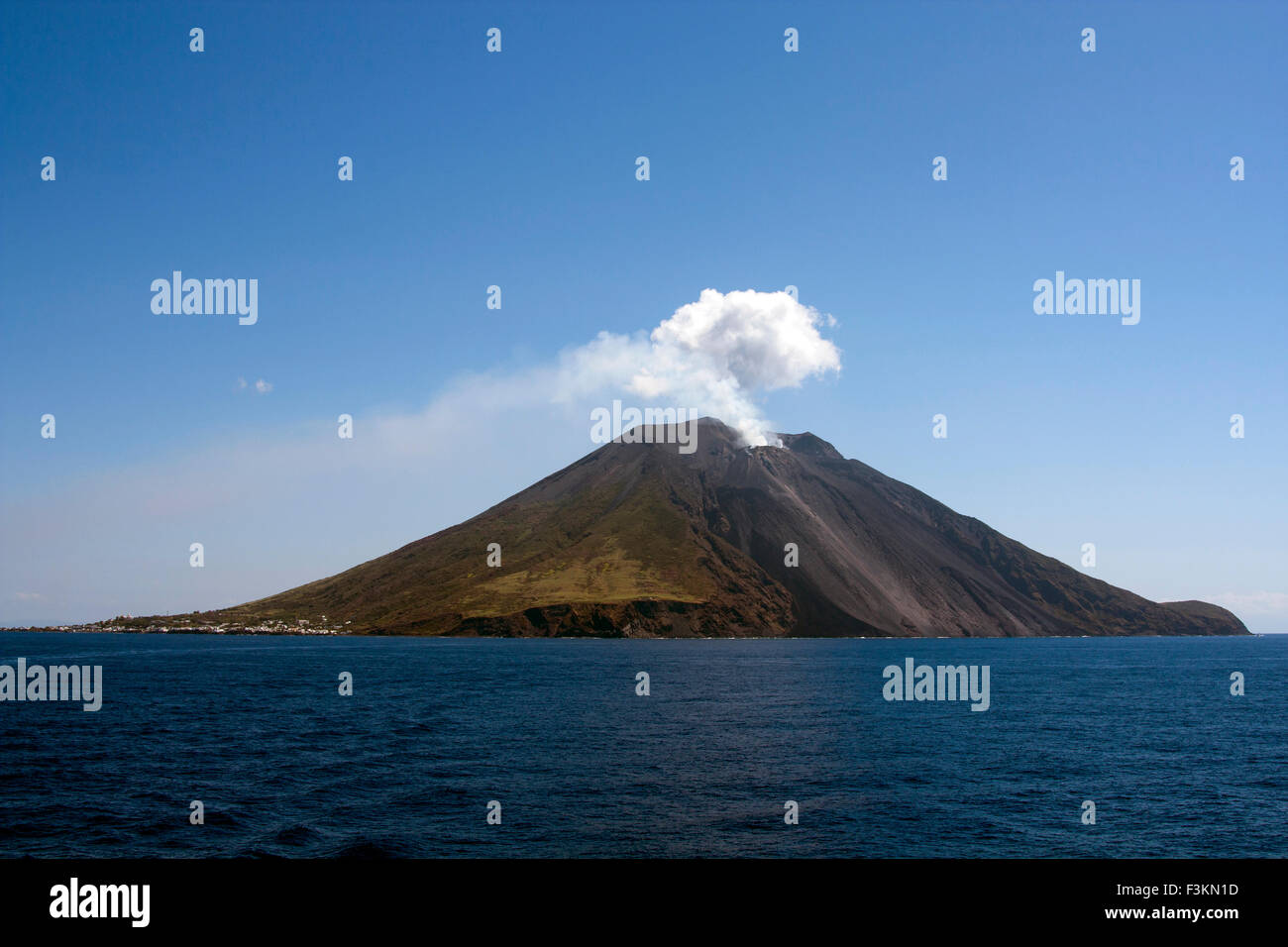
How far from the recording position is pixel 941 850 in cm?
3991

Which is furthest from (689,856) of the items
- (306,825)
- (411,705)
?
(411,705)

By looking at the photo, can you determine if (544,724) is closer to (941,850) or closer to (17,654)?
(941,850)

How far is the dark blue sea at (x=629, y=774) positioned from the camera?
40.8 meters

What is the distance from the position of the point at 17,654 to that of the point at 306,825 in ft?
706

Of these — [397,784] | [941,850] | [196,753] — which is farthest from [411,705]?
[941,850]

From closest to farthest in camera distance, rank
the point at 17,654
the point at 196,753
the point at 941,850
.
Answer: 1. the point at 941,850
2. the point at 196,753
3. the point at 17,654

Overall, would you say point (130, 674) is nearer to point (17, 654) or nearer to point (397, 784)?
point (17, 654)

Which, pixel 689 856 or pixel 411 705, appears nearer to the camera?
pixel 689 856

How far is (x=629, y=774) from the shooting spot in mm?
56312

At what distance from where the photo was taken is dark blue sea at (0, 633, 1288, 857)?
40.8m
